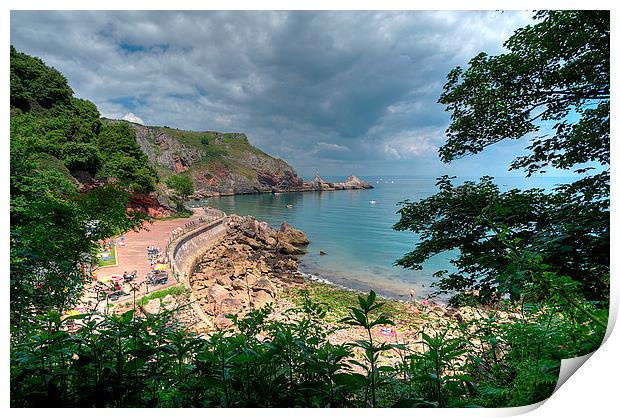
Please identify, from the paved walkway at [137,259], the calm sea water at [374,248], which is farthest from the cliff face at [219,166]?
the calm sea water at [374,248]

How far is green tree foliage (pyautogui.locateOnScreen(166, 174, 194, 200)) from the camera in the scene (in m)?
14.9

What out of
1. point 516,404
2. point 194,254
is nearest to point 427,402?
point 516,404

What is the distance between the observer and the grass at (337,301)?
2.42 meters

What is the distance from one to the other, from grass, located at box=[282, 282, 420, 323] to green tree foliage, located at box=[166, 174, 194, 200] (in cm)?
1198

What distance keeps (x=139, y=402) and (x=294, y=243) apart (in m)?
5.26

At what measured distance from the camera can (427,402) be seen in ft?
3.77

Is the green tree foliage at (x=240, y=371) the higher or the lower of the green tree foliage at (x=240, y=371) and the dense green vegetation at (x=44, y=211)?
Result: the lower

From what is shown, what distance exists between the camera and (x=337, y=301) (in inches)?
126

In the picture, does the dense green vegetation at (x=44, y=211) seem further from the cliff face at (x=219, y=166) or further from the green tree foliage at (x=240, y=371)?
the cliff face at (x=219, y=166)

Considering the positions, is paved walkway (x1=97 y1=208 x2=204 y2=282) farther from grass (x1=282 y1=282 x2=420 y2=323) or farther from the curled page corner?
the curled page corner

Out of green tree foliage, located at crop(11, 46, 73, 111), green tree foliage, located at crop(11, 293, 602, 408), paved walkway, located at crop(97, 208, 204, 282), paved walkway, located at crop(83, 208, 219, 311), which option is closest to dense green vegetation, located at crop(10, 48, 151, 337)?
green tree foliage, located at crop(11, 46, 73, 111)

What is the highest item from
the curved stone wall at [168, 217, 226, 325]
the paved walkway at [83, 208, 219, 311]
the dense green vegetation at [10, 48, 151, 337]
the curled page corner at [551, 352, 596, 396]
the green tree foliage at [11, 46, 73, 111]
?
the green tree foliage at [11, 46, 73, 111]
